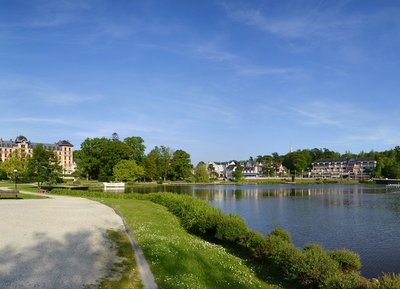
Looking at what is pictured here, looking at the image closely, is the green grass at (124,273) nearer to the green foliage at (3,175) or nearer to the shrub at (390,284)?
the shrub at (390,284)

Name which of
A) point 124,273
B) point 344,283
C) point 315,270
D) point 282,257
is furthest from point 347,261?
point 124,273

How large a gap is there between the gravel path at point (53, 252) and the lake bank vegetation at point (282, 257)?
11.5 feet

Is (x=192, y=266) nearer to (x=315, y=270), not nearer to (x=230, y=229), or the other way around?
(x=315, y=270)

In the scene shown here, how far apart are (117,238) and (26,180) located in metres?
63.2

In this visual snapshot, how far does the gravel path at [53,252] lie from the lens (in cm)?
960

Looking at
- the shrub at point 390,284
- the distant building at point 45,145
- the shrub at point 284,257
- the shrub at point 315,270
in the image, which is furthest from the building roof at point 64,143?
the shrub at point 390,284

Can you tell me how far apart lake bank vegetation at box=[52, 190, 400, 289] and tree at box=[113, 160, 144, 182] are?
81.2 m

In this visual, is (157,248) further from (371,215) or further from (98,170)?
(98,170)

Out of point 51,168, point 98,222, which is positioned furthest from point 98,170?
point 98,222

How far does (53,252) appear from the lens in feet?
41.4

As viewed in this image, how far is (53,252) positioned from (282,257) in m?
7.98

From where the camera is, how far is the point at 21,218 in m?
20.5

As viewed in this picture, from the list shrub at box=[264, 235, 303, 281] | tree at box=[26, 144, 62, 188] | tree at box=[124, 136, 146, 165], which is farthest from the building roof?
shrub at box=[264, 235, 303, 281]

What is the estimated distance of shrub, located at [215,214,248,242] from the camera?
18.5 meters
